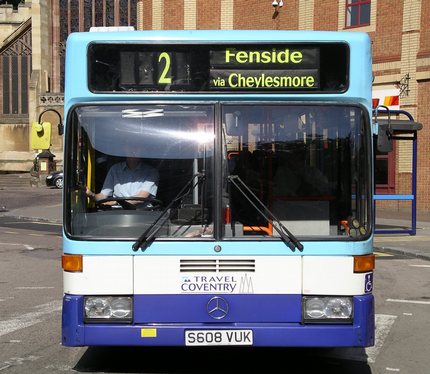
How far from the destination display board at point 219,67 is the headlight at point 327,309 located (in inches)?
62.6

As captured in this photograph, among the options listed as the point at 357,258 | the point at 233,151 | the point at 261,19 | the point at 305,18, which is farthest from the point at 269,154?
the point at 261,19

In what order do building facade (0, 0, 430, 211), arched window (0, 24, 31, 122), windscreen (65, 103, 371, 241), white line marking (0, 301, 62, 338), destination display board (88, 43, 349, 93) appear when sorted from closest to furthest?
windscreen (65, 103, 371, 241) → destination display board (88, 43, 349, 93) → white line marking (0, 301, 62, 338) → building facade (0, 0, 430, 211) → arched window (0, 24, 31, 122)

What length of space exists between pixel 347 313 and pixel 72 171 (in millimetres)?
2337

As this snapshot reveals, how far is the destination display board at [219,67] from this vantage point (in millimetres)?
5168

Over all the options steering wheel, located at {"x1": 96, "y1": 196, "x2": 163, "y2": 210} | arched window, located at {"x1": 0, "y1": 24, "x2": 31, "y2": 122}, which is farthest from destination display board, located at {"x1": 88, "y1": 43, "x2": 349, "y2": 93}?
arched window, located at {"x1": 0, "y1": 24, "x2": 31, "y2": 122}

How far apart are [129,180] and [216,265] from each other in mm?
988

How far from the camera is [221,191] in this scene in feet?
16.6

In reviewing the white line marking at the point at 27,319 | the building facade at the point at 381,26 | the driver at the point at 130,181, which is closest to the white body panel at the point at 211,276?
the driver at the point at 130,181

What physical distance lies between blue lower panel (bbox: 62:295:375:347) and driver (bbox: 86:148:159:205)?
86 cm

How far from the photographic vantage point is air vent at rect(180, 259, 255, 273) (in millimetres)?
4969

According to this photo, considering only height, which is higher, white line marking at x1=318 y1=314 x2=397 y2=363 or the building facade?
the building facade

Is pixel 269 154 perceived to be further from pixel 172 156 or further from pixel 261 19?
pixel 261 19

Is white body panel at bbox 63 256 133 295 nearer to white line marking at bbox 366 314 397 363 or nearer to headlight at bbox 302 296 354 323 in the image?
headlight at bbox 302 296 354 323

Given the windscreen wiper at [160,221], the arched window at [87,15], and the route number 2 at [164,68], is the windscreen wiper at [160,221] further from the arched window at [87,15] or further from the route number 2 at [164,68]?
the arched window at [87,15]
